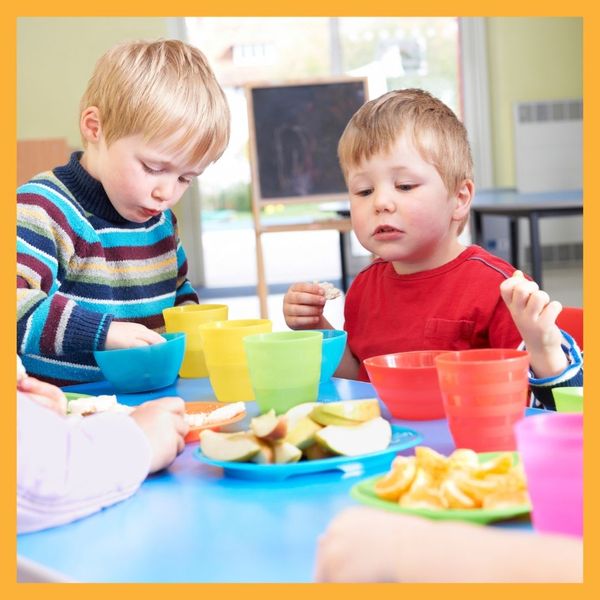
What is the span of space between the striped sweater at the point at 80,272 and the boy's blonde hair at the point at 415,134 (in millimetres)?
384

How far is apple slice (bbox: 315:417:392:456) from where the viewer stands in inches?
29.7

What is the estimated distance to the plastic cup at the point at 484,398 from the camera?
2.53ft

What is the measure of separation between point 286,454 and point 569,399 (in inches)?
12.0

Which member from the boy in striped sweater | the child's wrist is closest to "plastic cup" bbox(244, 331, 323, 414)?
the child's wrist

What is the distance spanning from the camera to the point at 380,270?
5.07 ft

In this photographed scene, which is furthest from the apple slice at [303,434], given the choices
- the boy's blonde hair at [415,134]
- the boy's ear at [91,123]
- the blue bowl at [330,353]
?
the boy's ear at [91,123]

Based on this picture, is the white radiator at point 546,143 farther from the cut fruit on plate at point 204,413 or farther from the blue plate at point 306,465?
the blue plate at point 306,465

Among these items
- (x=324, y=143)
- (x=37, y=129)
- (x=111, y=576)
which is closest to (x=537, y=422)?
(x=111, y=576)

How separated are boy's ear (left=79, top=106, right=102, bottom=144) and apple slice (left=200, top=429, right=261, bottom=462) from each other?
841 mm

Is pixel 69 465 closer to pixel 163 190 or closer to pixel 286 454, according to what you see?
pixel 286 454

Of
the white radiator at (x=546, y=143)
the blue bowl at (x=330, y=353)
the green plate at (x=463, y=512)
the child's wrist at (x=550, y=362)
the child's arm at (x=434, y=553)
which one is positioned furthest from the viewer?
the white radiator at (x=546, y=143)

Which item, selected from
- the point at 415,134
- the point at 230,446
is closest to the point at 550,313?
the point at 230,446

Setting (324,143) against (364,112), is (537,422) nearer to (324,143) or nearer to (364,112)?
(364,112)

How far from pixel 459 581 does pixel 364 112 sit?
1062 mm
